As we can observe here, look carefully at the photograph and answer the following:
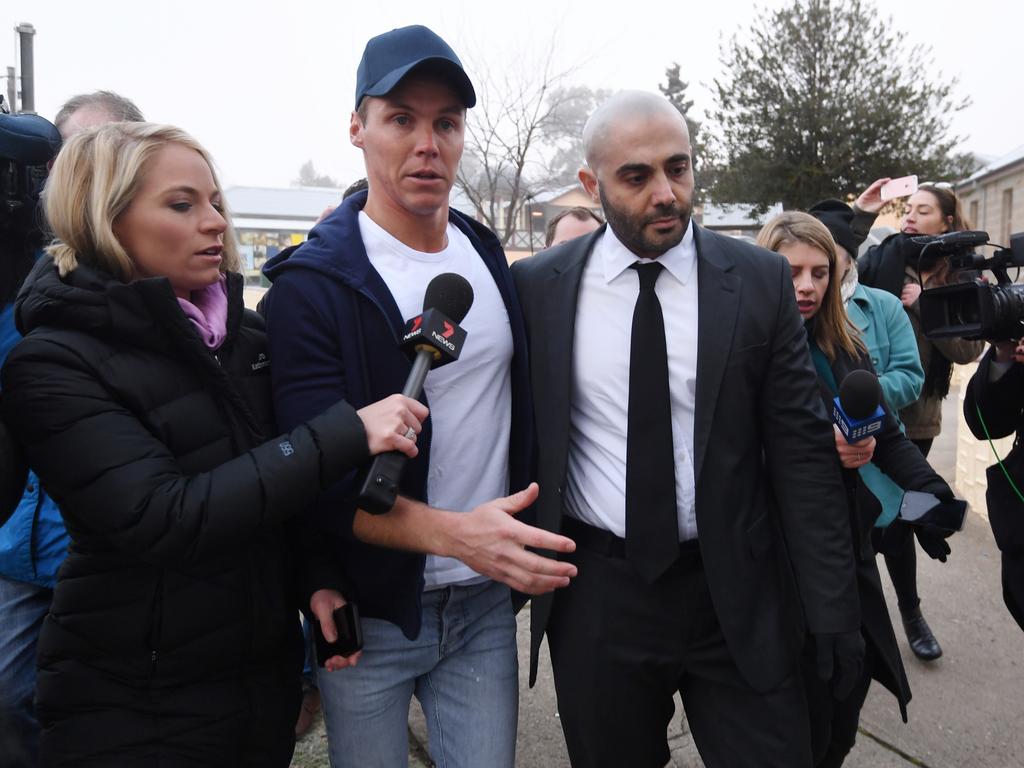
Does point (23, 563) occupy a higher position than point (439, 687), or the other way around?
point (23, 563)

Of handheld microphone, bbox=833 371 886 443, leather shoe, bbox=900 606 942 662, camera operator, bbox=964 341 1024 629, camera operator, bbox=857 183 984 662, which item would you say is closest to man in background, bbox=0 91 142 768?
handheld microphone, bbox=833 371 886 443

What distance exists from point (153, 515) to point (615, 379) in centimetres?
111

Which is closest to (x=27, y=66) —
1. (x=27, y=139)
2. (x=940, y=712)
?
(x=27, y=139)

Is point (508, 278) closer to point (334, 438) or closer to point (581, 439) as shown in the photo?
point (581, 439)

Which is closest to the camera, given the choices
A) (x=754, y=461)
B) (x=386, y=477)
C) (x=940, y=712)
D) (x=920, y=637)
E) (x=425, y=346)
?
(x=386, y=477)

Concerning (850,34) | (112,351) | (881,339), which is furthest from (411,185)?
(850,34)

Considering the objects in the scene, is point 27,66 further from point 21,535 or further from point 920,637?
point 920,637

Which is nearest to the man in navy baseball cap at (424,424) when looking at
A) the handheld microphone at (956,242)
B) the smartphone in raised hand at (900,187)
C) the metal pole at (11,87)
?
the handheld microphone at (956,242)

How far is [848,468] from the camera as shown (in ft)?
7.30

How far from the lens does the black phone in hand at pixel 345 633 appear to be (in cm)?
175

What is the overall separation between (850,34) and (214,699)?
1870 cm

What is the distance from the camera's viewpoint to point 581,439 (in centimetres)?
211

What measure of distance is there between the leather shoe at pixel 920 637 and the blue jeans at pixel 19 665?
3.72 meters

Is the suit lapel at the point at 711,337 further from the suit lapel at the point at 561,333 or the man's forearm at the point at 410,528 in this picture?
the man's forearm at the point at 410,528
